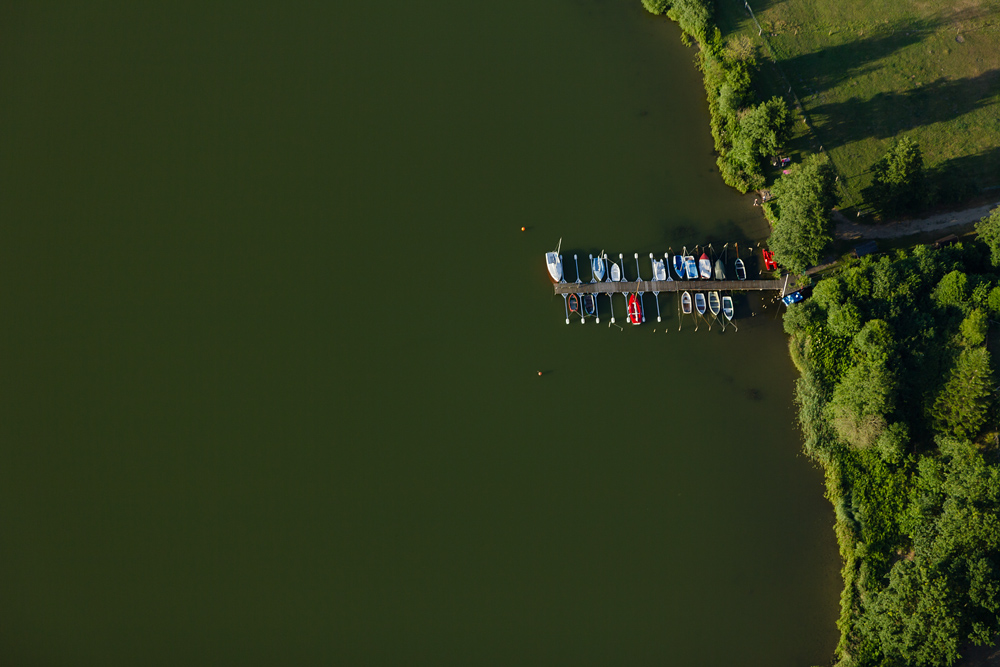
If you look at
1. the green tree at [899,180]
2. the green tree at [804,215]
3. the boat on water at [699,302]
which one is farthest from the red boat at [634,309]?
the green tree at [899,180]

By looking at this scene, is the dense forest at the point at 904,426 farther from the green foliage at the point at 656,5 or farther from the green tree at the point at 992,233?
the green foliage at the point at 656,5

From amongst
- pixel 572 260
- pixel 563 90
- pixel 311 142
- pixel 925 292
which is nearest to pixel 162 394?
pixel 311 142

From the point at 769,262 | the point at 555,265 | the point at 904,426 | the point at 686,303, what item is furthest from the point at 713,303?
the point at 904,426

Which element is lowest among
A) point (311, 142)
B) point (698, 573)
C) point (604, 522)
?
point (698, 573)

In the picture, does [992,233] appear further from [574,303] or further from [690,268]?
[574,303]

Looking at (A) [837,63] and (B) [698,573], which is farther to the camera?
(A) [837,63]

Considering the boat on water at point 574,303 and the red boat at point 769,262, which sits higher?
the red boat at point 769,262

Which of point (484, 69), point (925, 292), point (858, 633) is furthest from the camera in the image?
point (484, 69)

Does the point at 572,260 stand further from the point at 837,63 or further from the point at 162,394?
the point at 162,394
